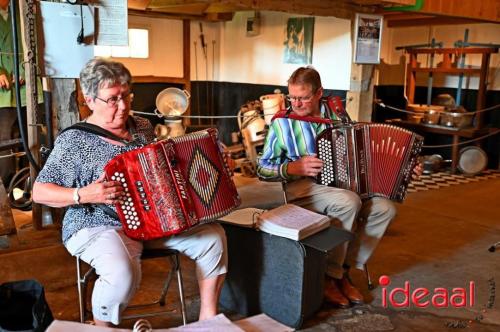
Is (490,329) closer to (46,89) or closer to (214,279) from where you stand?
(214,279)

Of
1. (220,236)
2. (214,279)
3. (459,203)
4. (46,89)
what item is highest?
(46,89)

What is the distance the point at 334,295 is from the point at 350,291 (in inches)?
3.9

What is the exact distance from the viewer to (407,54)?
7.12m

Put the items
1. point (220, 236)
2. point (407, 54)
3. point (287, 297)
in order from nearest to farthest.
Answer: point (220, 236) → point (287, 297) → point (407, 54)

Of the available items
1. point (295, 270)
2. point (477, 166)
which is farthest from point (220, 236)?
point (477, 166)

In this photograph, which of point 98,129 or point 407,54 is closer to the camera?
→ point 98,129

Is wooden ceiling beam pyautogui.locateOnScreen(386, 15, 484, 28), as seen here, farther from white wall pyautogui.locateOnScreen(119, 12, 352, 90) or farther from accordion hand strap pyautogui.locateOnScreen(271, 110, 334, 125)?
accordion hand strap pyautogui.locateOnScreen(271, 110, 334, 125)

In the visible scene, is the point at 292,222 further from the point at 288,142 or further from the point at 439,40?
the point at 439,40

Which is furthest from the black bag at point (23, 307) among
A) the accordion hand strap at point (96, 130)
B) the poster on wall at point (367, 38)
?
the poster on wall at point (367, 38)

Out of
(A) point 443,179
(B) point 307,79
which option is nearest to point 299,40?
(A) point 443,179

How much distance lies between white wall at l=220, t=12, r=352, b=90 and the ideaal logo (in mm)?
3262

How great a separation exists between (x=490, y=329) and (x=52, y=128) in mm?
2341

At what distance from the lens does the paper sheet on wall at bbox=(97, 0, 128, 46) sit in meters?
2.61

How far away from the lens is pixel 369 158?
104 inches
